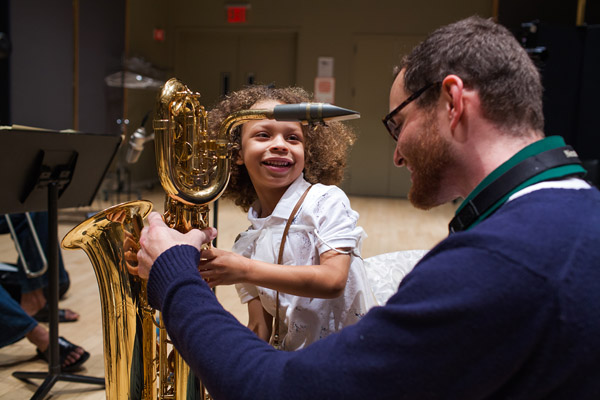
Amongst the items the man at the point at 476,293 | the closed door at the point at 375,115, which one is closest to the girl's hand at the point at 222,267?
the man at the point at 476,293

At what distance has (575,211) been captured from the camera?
64 centimetres

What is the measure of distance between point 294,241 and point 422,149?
557 mm

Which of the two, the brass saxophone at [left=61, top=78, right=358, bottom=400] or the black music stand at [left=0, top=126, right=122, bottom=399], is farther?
the black music stand at [left=0, top=126, right=122, bottom=399]

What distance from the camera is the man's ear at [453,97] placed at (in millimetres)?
799

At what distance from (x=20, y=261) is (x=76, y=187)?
804mm

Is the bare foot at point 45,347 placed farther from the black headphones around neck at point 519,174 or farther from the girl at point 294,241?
the black headphones around neck at point 519,174

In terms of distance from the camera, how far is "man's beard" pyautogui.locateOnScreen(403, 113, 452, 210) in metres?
0.84

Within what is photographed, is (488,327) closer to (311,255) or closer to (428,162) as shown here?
(428,162)

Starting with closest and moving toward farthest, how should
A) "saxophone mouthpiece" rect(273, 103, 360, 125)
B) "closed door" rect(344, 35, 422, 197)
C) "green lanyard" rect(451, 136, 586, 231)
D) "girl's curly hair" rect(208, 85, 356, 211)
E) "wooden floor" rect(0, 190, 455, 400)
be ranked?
"green lanyard" rect(451, 136, 586, 231), "saxophone mouthpiece" rect(273, 103, 360, 125), "girl's curly hair" rect(208, 85, 356, 211), "wooden floor" rect(0, 190, 455, 400), "closed door" rect(344, 35, 422, 197)

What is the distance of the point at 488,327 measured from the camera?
1.94 ft

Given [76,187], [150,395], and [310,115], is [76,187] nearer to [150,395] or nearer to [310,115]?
[150,395]

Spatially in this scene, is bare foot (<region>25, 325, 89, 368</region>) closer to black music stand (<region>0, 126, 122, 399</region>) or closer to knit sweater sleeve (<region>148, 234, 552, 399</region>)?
black music stand (<region>0, 126, 122, 399</region>)

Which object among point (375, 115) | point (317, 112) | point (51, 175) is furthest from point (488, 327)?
point (375, 115)

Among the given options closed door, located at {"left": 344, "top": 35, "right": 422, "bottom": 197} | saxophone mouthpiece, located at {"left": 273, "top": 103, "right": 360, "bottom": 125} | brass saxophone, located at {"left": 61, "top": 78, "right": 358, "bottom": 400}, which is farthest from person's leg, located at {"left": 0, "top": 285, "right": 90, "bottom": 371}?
closed door, located at {"left": 344, "top": 35, "right": 422, "bottom": 197}
